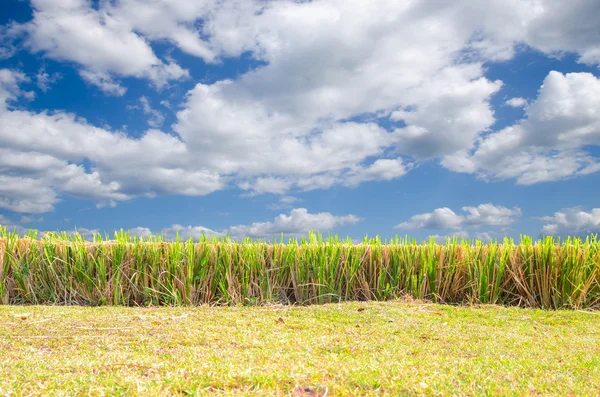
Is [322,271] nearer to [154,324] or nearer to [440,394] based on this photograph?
[154,324]

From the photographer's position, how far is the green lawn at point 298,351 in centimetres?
269

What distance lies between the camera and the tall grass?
646 cm

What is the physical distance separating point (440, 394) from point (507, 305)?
4455mm

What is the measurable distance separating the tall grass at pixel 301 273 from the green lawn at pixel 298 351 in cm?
57

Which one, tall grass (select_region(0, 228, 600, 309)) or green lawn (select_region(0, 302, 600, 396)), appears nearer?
green lawn (select_region(0, 302, 600, 396))

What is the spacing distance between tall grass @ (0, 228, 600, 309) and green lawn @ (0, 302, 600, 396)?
0.57m

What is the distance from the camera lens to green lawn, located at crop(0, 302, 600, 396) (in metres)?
2.69

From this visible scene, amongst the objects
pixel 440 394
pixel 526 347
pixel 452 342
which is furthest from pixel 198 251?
pixel 440 394

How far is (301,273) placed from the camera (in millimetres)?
6480

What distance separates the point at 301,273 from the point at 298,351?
2.88 m

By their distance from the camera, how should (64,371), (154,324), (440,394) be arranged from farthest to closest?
(154,324)
(64,371)
(440,394)

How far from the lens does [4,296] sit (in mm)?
6754

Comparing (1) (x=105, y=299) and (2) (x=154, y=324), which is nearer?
(2) (x=154, y=324)

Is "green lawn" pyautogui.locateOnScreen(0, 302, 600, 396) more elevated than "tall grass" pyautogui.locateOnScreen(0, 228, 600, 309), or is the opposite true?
"tall grass" pyautogui.locateOnScreen(0, 228, 600, 309)
